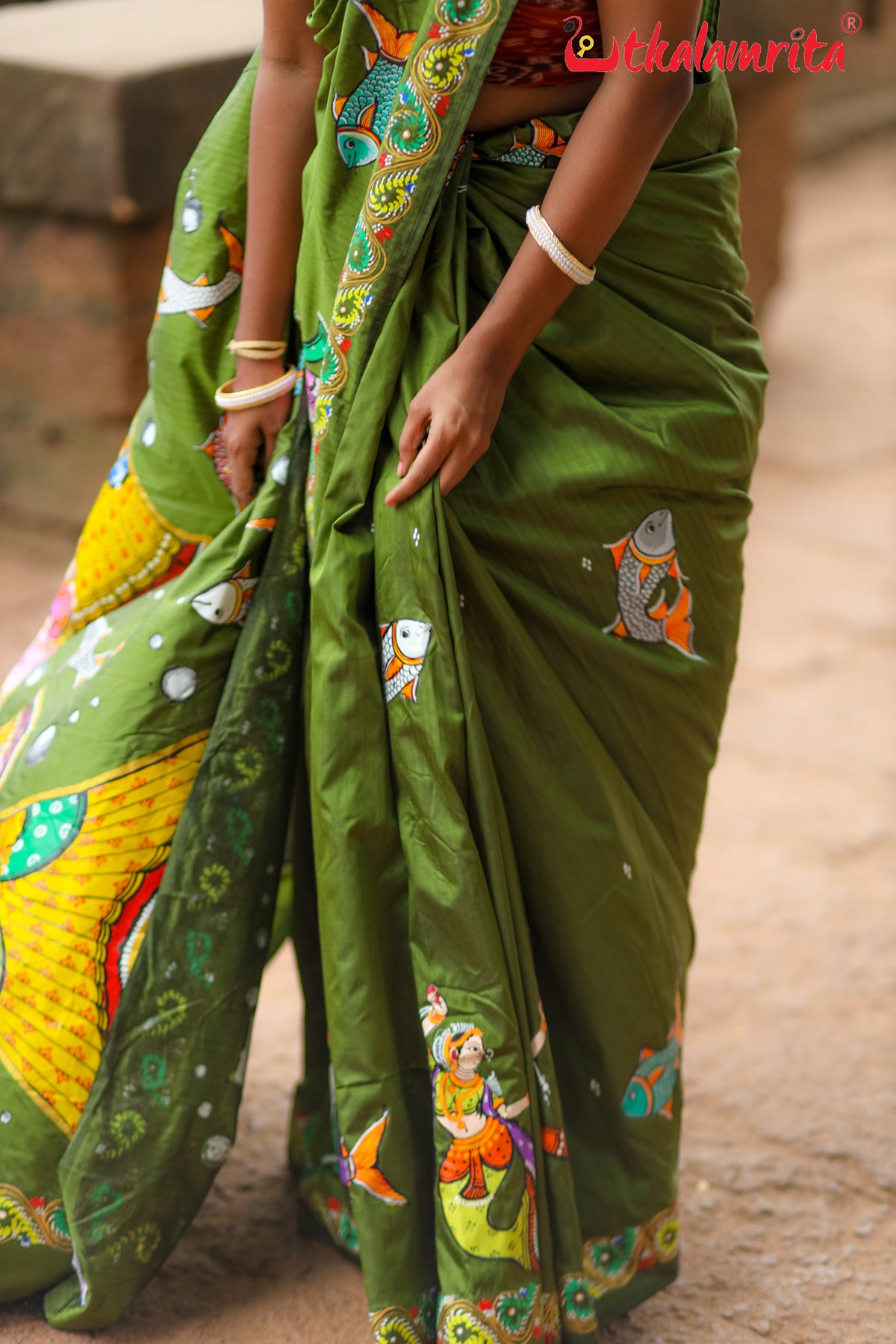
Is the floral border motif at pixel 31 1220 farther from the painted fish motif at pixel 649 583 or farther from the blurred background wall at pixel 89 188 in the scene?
the blurred background wall at pixel 89 188

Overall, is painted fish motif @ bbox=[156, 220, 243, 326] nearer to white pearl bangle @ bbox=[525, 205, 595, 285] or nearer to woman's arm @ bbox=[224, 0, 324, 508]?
woman's arm @ bbox=[224, 0, 324, 508]

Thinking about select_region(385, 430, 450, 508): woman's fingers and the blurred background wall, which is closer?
select_region(385, 430, 450, 508): woman's fingers

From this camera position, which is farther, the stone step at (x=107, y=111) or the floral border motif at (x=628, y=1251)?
the stone step at (x=107, y=111)

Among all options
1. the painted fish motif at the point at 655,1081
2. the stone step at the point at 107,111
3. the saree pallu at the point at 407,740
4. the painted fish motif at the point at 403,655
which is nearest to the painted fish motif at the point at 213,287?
the saree pallu at the point at 407,740

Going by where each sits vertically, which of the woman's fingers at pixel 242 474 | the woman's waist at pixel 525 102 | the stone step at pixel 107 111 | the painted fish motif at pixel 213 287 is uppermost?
the stone step at pixel 107 111

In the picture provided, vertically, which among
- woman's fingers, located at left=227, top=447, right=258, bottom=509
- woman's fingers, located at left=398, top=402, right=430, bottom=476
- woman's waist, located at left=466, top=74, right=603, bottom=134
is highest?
woman's waist, located at left=466, top=74, right=603, bottom=134

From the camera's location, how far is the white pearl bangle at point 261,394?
4.29 feet

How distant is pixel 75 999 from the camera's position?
130 cm

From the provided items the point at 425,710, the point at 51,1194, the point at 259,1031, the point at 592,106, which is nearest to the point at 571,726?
the point at 425,710

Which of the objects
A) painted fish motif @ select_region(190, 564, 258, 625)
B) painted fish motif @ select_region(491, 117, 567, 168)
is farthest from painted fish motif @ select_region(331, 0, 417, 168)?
painted fish motif @ select_region(190, 564, 258, 625)

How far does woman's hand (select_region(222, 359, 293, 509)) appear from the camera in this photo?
4.32ft

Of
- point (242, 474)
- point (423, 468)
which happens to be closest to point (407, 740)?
point (423, 468)

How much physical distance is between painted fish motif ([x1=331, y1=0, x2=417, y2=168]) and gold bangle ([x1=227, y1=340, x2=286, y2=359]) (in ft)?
0.60

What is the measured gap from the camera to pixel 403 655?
3.86 feet
